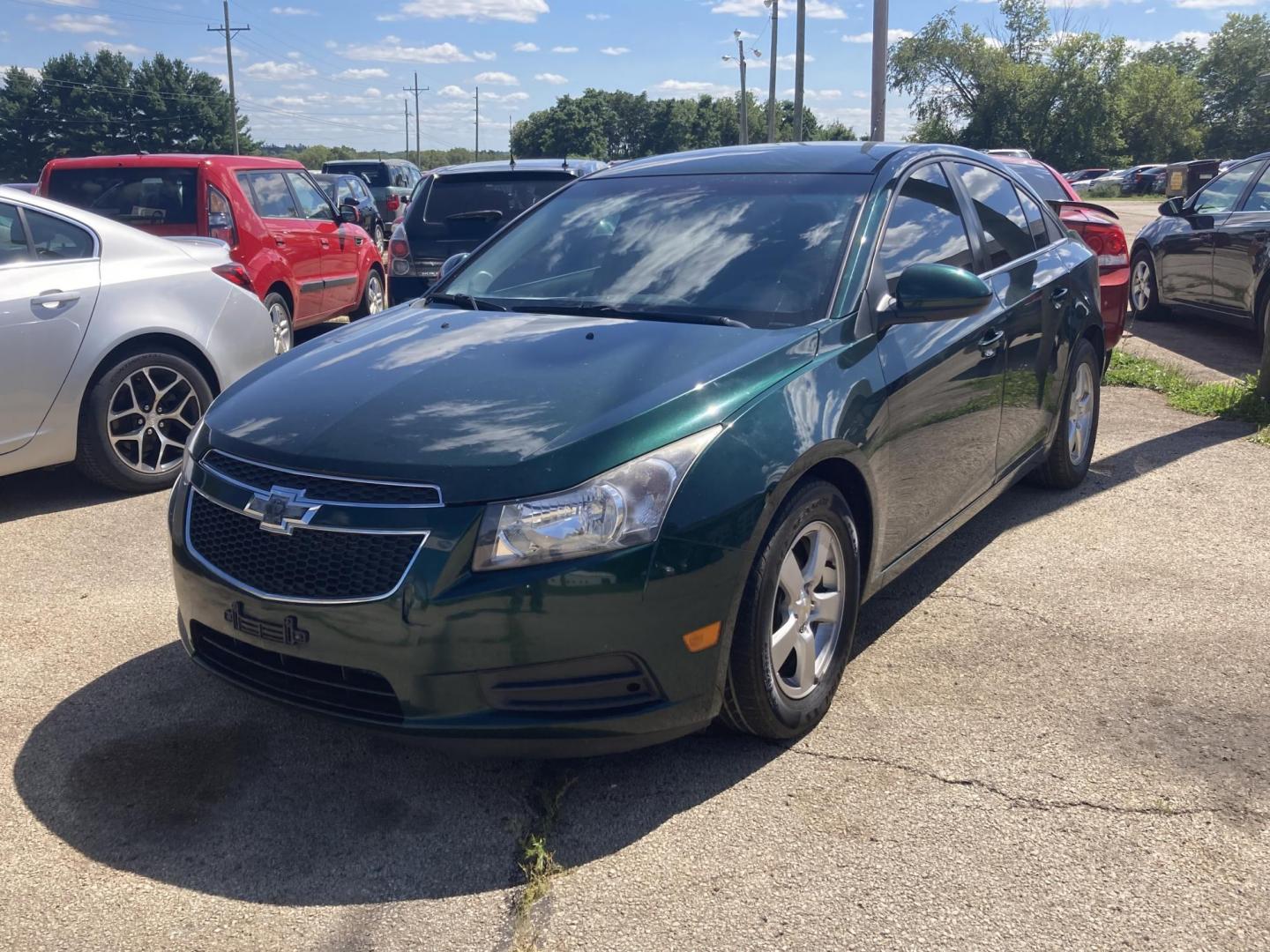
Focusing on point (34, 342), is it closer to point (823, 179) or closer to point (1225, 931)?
point (823, 179)

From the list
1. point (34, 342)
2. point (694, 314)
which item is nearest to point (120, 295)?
point (34, 342)

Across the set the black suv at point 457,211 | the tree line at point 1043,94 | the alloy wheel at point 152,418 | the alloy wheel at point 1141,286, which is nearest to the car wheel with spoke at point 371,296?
the black suv at point 457,211

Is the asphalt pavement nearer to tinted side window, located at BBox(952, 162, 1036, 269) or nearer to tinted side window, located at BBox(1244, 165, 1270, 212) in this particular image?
tinted side window, located at BBox(952, 162, 1036, 269)

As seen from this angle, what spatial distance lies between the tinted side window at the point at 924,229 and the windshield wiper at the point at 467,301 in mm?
1319

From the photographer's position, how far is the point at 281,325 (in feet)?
29.8

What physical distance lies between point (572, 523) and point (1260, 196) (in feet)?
29.2

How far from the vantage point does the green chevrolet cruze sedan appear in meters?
2.69

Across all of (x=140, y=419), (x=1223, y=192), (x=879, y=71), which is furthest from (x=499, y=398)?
(x=879, y=71)

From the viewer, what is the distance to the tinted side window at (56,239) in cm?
553

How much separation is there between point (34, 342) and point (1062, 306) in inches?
182

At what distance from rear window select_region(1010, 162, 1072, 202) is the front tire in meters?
5.66

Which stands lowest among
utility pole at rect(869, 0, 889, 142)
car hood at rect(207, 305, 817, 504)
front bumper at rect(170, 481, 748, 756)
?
front bumper at rect(170, 481, 748, 756)

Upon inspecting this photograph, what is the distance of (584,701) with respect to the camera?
108 inches

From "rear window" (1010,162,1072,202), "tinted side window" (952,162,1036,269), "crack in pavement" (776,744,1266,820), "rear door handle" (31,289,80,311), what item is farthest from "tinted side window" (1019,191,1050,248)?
"rear door handle" (31,289,80,311)
